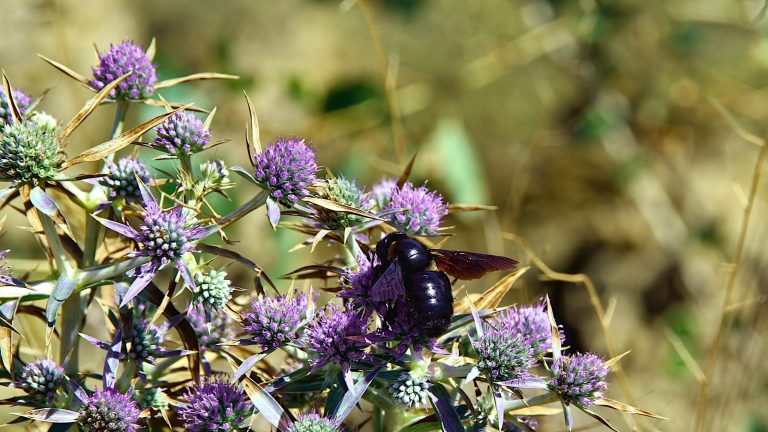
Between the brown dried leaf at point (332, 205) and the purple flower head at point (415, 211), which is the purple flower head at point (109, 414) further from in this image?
the purple flower head at point (415, 211)

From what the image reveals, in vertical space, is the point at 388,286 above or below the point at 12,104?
below

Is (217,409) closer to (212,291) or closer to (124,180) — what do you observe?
(212,291)

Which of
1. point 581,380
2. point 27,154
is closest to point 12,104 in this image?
point 27,154

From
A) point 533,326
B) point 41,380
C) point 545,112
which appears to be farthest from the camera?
point 545,112

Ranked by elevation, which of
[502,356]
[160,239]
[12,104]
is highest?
[12,104]

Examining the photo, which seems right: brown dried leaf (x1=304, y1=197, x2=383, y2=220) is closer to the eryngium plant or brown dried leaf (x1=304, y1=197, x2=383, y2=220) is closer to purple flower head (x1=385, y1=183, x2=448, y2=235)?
the eryngium plant

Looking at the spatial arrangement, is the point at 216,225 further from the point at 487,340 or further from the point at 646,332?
the point at 646,332

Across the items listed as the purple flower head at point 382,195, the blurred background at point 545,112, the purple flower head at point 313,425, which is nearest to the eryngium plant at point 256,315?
the purple flower head at point 313,425
